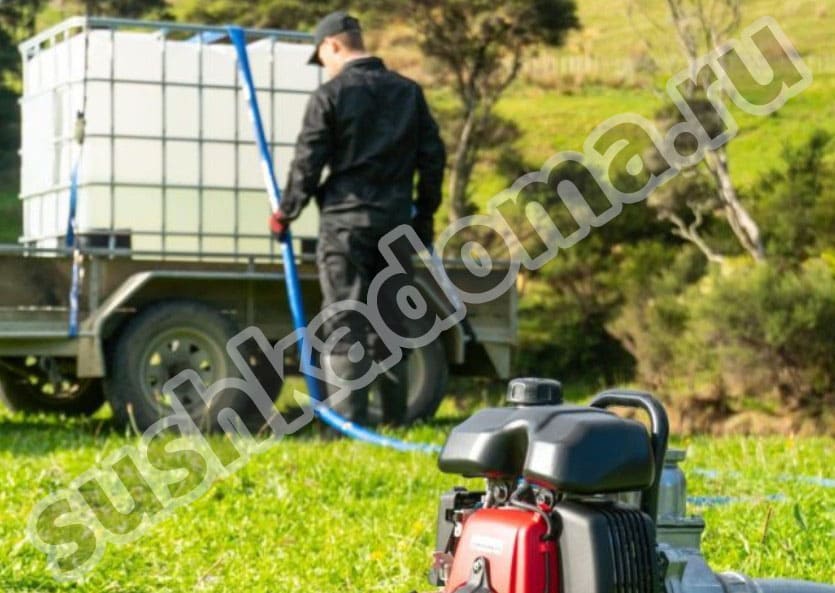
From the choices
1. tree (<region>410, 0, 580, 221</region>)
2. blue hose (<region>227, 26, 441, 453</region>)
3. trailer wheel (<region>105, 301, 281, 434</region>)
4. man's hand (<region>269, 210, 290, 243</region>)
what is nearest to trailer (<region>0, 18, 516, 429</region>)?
trailer wheel (<region>105, 301, 281, 434</region>)

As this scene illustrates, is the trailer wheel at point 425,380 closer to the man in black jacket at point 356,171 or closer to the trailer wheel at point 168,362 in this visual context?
the trailer wheel at point 168,362

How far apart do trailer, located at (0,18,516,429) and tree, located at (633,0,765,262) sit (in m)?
6.80

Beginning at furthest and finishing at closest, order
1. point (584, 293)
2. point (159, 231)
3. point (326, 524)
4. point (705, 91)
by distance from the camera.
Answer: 1. point (584, 293)
2. point (705, 91)
3. point (159, 231)
4. point (326, 524)

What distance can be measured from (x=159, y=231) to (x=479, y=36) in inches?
516

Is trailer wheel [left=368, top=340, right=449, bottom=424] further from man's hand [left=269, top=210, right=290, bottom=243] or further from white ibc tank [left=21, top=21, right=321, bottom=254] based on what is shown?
man's hand [left=269, top=210, right=290, bottom=243]

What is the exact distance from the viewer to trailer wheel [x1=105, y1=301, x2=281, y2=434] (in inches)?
273

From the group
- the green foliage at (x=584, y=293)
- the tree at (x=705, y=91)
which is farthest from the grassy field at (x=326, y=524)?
the green foliage at (x=584, y=293)

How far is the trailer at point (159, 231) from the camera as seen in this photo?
7.05 m

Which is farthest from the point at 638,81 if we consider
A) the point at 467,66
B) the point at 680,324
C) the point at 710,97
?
the point at 680,324

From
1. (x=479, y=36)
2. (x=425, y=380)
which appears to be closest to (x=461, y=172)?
(x=479, y=36)

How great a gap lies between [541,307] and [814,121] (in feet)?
12.6

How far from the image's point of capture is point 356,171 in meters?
6.30

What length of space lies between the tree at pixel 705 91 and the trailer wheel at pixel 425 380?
7.19 metres

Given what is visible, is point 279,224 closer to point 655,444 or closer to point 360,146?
point 360,146
